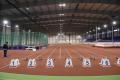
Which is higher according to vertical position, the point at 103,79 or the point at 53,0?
the point at 53,0

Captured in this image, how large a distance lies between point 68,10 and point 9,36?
1408cm

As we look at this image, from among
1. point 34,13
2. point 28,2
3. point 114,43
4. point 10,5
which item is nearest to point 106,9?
point 114,43

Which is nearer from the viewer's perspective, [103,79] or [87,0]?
[103,79]

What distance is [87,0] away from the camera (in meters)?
36.7

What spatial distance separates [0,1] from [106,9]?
909 inches

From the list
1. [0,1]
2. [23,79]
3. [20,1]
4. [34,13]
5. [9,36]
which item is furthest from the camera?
[34,13]

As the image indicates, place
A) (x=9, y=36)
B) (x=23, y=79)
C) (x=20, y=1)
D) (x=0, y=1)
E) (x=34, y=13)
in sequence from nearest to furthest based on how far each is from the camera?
(x=23, y=79)
(x=0, y=1)
(x=20, y=1)
(x=9, y=36)
(x=34, y=13)

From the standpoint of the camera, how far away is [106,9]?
153ft

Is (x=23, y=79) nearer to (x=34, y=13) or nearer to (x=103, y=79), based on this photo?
(x=103, y=79)

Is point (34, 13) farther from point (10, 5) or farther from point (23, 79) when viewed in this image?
point (23, 79)

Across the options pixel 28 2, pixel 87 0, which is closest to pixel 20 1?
pixel 28 2

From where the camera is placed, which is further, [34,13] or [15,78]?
[34,13]

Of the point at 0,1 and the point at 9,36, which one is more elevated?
the point at 0,1

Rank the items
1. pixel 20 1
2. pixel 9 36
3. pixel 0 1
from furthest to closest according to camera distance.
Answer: pixel 9 36 → pixel 20 1 → pixel 0 1
